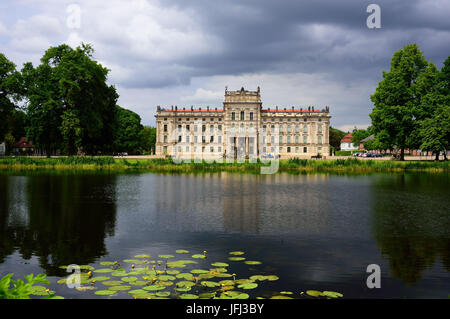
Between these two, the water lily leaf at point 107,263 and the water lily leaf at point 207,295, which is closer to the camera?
the water lily leaf at point 207,295

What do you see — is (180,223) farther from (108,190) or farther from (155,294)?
(108,190)

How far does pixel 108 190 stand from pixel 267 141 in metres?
73.8

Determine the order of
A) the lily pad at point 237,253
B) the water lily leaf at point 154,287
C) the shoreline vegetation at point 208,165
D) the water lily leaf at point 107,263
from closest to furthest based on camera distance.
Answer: the water lily leaf at point 154,287 → the water lily leaf at point 107,263 → the lily pad at point 237,253 → the shoreline vegetation at point 208,165

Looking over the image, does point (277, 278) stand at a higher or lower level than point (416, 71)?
lower

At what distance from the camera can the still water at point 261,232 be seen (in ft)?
32.3

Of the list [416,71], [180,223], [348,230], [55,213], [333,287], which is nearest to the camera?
[333,287]

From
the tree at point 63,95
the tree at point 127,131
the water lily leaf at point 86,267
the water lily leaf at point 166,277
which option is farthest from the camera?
the tree at point 127,131

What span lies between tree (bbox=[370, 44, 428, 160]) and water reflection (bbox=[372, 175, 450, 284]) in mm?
27665

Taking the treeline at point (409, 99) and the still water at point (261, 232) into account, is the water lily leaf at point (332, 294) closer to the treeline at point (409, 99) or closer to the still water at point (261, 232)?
the still water at point (261, 232)

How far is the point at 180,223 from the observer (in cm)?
1608

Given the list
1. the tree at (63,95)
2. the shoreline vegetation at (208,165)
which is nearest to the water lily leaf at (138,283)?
the shoreline vegetation at (208,165)

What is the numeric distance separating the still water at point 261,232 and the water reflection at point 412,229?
39 mm
